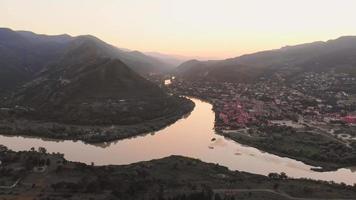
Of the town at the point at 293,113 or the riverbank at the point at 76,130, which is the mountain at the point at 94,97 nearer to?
the riverbank at the point at 76,130

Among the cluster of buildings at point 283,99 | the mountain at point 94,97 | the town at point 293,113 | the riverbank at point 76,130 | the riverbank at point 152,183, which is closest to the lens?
the riverbank at point 152,183

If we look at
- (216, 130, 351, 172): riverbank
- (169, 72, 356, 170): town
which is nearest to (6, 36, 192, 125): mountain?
(169, 72, 356, 170): town

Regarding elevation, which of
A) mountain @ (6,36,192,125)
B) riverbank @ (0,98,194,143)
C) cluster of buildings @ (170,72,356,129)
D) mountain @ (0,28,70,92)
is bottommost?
cluster of buildings @ (170,72,356,129)

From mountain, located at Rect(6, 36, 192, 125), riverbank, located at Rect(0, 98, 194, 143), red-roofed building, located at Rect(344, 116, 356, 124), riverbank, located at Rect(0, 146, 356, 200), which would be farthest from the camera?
mountain, located at Rect(6, 36, 192, 125)

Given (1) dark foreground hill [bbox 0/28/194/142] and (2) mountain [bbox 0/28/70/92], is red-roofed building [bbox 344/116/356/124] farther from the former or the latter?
(2) mountain [bbox 0/28/70/92]

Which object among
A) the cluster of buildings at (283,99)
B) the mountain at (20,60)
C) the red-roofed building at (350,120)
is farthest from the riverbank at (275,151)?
the mountain at (20,60)

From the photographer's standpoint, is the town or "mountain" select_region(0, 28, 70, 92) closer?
the town

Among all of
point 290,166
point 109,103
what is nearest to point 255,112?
point 109,103
